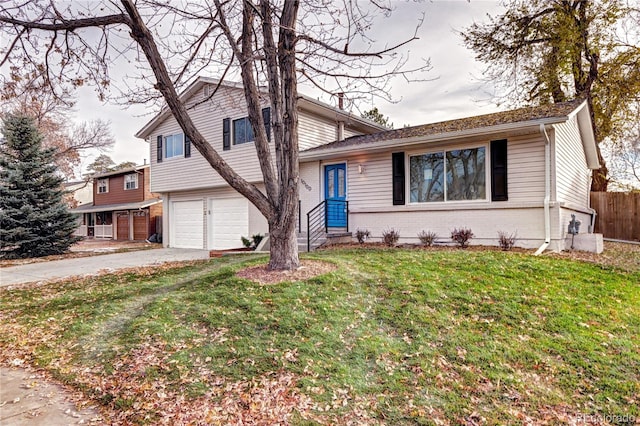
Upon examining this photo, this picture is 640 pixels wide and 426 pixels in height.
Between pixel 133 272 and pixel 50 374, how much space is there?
525cm

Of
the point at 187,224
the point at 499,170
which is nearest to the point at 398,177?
the point at 499,170

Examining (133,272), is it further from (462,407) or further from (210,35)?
(462,407)

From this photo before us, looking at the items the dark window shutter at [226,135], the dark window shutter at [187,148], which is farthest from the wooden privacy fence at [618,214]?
the dark window shutter at [187,148]

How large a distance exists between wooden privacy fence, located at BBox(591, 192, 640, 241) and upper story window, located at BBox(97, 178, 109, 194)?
1115 inches

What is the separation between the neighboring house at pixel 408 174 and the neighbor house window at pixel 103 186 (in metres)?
13.0

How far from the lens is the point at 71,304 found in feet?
18.4

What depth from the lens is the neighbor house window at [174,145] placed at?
15.2 meters

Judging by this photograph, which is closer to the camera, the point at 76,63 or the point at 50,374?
the point at 50,374

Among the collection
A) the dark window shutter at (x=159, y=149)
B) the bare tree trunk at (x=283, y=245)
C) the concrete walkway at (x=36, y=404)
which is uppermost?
the dark window shutter at (x=159, y=149)

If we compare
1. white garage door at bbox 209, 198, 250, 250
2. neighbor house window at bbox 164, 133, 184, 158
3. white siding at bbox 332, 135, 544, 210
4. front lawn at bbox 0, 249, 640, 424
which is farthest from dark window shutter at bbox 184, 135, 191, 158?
front lawn at bbox 0, 249, 640, 424

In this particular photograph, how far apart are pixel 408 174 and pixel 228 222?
7500 millimetres

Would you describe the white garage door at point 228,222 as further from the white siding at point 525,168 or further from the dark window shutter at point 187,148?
the white siding at point 525,168

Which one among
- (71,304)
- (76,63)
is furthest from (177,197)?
(71,304)

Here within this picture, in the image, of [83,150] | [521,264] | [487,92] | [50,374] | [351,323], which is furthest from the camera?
[83,150]
